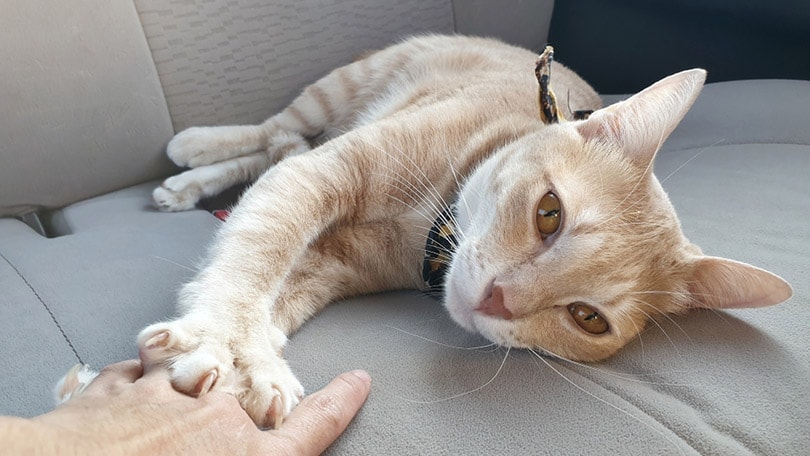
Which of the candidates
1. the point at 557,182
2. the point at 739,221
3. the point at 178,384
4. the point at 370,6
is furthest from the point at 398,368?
the point at 370,6

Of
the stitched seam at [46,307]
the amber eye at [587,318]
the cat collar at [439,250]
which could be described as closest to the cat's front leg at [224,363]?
the stitched seam at [46,307]

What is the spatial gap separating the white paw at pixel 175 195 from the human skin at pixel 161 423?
31.0 inches

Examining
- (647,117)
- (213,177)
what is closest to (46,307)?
(213,177)

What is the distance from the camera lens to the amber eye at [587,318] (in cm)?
101

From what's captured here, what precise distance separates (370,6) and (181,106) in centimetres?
69

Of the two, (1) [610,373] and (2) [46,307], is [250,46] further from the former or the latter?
(1) [610,373]

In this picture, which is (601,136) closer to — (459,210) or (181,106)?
(459,210)

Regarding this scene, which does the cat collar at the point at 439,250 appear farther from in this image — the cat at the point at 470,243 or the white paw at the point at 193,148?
the white paw at the point at 193,148

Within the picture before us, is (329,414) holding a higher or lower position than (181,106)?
lower

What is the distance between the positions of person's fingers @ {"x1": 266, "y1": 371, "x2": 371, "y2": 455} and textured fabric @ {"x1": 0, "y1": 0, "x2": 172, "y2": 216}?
109cm

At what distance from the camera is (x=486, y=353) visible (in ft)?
3.16

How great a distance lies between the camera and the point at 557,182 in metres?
1.06

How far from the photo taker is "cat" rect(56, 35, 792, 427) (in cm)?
92

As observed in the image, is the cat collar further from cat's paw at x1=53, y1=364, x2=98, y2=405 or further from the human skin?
cat's paw at x1=53, y1=364, x2=98, y2=405
